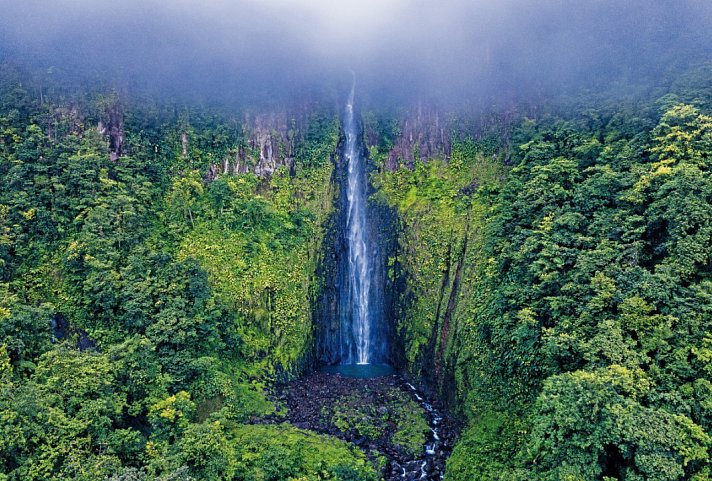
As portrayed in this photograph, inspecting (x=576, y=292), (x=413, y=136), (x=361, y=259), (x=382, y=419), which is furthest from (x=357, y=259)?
(x=576, y=292)

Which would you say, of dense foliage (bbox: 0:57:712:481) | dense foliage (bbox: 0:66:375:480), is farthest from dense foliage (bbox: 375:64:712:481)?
dense foliage (bbox: 0:66:375:480)

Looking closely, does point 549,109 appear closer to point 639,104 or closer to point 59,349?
point 639,104

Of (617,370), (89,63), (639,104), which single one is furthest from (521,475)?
(89,63)

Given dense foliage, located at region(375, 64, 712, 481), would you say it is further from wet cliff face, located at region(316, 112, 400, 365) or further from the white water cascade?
the white water cascade

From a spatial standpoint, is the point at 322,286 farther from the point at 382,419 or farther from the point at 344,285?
the point at 382,419

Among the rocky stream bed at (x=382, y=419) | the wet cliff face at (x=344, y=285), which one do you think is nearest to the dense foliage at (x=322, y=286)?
the rocky stream bed at (x=382, y=419)

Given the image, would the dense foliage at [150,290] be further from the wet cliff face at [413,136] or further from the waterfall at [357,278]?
the wet cliff face at [413,136]
